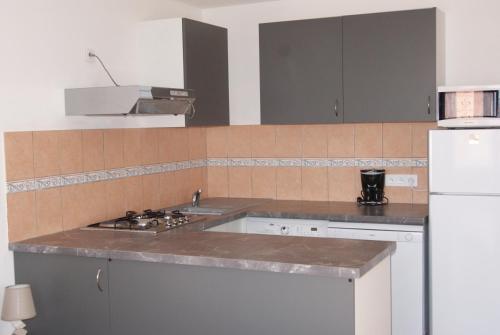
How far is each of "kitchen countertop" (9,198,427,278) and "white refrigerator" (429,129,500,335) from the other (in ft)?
0.77

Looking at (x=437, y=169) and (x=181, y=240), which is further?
(x=437, y=169)

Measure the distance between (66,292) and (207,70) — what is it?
80.8 inches

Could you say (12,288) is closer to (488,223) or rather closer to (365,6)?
(488,223)

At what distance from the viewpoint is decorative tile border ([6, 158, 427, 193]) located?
3768 millimetres

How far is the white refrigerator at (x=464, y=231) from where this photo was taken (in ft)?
13.4

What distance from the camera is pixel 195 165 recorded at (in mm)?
5480

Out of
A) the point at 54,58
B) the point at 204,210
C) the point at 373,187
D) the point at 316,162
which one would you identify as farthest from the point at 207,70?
the point at 373,187

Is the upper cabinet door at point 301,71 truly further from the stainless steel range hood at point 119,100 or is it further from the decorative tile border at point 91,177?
the stainless steel range hood at point 119,100

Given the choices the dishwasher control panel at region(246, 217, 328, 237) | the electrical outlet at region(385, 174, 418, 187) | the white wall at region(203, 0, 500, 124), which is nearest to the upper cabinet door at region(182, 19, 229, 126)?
the white wall at region(203, 0, 500, 124)

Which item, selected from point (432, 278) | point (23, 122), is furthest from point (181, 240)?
point (432, 278)

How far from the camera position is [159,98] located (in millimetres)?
3871

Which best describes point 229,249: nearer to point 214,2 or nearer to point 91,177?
point 91,177

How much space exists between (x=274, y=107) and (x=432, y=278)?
5.61 ft

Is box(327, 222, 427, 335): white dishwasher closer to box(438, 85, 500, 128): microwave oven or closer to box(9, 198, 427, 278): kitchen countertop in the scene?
box(9, 198, 427, 278): kitchen countertop
